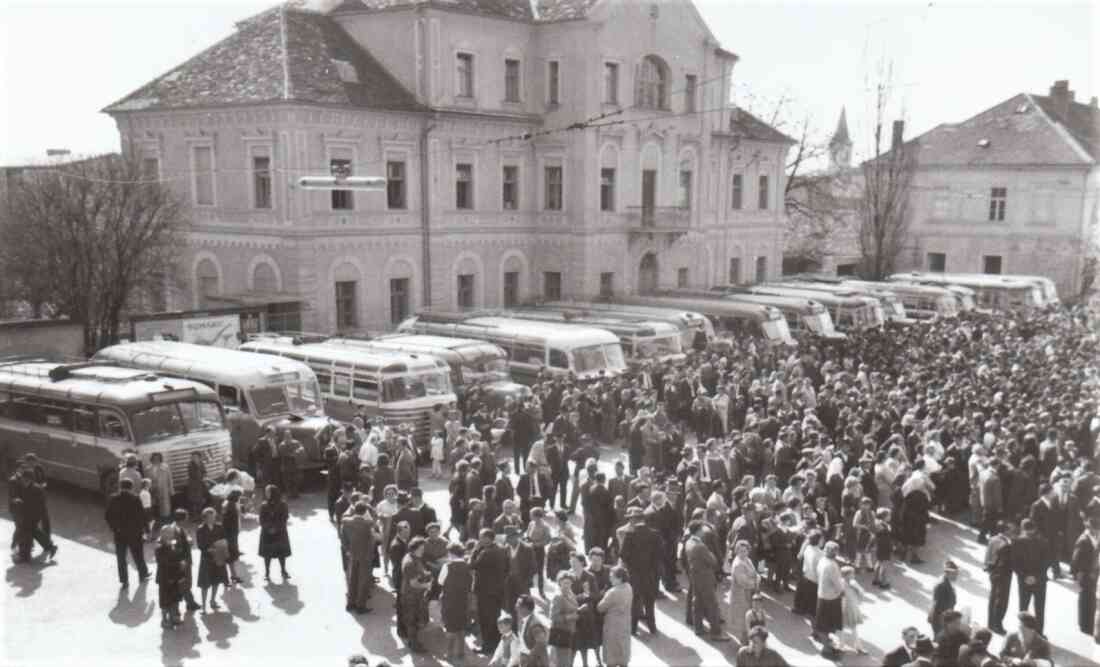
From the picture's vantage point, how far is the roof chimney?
54594mm

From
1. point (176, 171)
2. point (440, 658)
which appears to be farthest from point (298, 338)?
point (440, 658)

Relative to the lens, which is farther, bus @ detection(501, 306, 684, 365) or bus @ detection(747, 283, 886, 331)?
bus @ detection(747, 283, 886, 331)

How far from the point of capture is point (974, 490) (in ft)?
53.5

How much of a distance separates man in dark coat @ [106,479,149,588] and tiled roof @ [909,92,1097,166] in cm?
5025

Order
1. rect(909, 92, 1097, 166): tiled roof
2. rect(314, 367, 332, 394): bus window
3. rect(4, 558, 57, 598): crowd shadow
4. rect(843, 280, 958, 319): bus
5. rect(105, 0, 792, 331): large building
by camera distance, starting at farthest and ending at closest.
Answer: rect(909, 92, 1097, 166): tiled roof, rect(843, 280, 958, 319): bus, rect(105, 0, 792, 331): large building, rect(314, 367, 332, 394): bus window, rect(4, 558, 57, 598): crowd shadow

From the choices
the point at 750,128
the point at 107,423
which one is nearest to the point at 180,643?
the point at 107,423

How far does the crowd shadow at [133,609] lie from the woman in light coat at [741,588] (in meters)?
7.58

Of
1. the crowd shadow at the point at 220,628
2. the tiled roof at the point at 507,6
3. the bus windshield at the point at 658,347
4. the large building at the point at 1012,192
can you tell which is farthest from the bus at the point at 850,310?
the crowd shadow at the point at 220,628

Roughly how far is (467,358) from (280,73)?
1366 cm

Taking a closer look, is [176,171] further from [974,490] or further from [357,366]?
[974,490]

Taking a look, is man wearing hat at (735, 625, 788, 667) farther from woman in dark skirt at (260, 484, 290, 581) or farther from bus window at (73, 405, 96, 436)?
bus window at (73, 405, 96, 436)

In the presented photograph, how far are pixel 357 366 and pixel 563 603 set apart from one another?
1217cm

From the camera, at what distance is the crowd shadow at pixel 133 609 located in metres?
12.5

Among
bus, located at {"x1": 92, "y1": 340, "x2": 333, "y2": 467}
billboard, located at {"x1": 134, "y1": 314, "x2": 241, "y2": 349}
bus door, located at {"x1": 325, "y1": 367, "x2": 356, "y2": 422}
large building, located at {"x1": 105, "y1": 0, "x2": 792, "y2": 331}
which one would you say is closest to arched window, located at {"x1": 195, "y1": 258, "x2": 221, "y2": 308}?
large building, located at {"x1": 105, "y1": 0, "x2": 792, "y2": 331}
